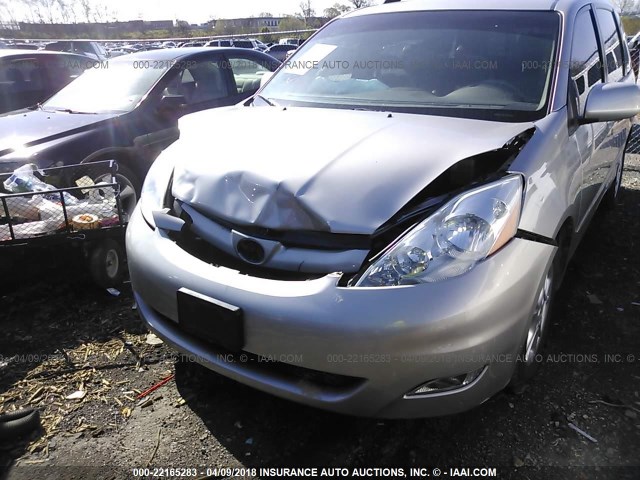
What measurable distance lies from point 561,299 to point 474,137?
1552 millimetres

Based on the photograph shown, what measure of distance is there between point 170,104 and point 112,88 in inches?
28.1

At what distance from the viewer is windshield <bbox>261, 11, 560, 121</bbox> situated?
2.52 meters

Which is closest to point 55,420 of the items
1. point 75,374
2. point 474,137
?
point 75,374

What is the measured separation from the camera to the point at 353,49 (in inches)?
125

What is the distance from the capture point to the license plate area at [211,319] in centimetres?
179

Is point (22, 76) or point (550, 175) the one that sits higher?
point (550, 175)

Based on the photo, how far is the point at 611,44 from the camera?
372 centimetres

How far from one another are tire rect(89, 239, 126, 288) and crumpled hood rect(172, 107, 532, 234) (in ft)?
3.85

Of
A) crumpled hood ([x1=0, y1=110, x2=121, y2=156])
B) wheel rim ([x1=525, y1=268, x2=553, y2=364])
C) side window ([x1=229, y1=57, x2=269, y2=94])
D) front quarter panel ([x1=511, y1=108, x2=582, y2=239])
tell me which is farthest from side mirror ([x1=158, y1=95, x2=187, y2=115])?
wheel rim ([x1=525, y1=268, x2=553, y2=364])

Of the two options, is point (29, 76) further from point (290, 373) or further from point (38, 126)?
point (290, 373)

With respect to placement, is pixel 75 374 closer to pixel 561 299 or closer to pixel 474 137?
pixel 474 137

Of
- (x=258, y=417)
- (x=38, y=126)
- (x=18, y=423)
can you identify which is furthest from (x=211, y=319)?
(x=38, y=126)

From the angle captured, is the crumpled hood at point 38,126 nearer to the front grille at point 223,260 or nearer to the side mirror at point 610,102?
the front grille at point 223,260

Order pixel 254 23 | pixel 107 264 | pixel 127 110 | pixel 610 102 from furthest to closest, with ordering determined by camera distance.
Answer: pixel 254 23 < pixel 127 110 < pixel 107 264 < pixel 610 102
